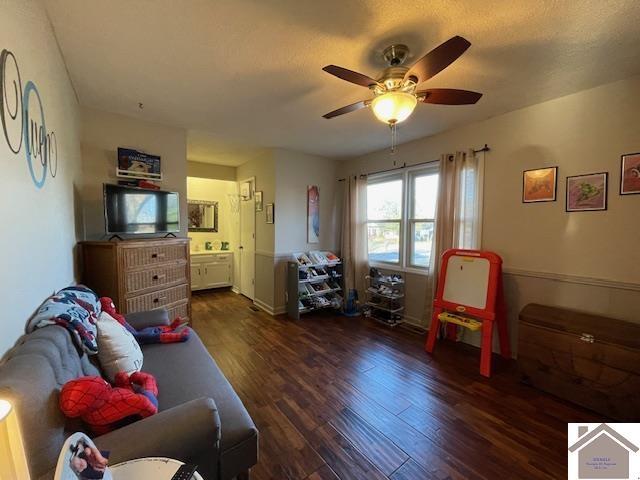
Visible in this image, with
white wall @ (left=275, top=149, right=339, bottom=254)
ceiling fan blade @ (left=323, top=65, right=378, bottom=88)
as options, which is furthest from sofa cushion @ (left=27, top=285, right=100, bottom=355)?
white wall @ (left=275, top=149, right=339, bottom=254)

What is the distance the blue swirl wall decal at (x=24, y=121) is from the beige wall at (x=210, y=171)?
3.20 m

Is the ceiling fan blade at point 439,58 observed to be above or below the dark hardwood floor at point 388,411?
above

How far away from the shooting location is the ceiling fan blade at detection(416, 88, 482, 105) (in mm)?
1669

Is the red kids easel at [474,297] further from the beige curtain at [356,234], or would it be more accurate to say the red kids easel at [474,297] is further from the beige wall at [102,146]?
the beige wall at [102,146]

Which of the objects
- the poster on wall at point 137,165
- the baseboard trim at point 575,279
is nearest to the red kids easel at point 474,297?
the baseboard trim at point 575,279

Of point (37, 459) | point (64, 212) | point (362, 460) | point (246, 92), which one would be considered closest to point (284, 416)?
point (362, 460)

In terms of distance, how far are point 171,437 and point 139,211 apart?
2350 mm

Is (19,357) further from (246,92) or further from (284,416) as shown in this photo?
(246,92)

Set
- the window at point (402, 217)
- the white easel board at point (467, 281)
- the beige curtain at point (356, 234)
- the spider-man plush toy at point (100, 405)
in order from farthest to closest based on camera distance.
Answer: the beige curtain at point (356, 234), the window at point (402, 217), the white easel board at point (467, 281), the spider-man plush toy at point (100, 405)

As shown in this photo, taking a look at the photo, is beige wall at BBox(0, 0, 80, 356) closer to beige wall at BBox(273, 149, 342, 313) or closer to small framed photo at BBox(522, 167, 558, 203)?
beige wall at BBox(273, 149, 342, 313)

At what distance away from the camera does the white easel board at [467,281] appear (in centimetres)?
259

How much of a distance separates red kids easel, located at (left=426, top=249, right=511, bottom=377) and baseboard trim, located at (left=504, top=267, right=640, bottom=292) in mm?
239

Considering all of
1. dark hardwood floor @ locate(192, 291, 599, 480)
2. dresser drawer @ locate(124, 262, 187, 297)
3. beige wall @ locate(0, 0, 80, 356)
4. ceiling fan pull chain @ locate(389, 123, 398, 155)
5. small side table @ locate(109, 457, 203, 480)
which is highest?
ceiling fan pull chain @ locate(389, 123, 398, 155)

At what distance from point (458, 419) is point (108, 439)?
2.01 m
